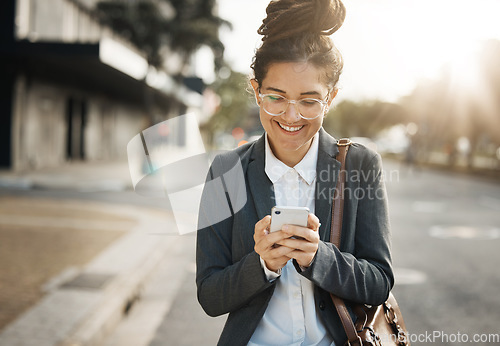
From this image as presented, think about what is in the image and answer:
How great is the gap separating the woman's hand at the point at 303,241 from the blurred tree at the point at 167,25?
2021 cm

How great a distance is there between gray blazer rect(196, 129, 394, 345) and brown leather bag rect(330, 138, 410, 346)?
2 cm

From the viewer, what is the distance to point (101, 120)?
101 feet

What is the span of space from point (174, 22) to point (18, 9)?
6.09m

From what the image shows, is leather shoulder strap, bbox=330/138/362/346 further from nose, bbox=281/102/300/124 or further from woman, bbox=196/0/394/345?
nose, bbox=281/102/300/124

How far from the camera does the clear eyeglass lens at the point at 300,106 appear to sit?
66.4 inches

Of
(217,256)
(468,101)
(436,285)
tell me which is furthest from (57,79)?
(217,256)

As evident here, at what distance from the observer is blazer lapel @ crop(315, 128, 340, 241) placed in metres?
1.71

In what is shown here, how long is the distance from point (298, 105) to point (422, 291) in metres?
4.81

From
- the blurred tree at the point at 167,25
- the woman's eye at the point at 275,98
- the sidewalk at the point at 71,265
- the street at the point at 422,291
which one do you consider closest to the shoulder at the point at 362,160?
the woman's eye at the point at 275,98

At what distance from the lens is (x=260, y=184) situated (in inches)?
69.5

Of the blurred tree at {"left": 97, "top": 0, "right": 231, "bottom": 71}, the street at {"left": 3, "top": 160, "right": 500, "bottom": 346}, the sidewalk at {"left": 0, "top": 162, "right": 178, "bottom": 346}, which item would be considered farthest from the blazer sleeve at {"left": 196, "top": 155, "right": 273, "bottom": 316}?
the blurred tree at {"left": 97, "top": 0, "right": 231, "bottom": 71}

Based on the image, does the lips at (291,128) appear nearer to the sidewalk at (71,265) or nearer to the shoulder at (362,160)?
the shoulder at (362,160)

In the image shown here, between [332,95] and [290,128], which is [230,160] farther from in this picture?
[332,95]

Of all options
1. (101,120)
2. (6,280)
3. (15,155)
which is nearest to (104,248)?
(6,280)
